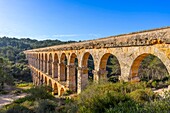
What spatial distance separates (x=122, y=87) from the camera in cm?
855

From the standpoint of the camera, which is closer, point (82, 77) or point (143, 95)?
point (143, 95)

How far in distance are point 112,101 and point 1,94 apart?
69.0 ft

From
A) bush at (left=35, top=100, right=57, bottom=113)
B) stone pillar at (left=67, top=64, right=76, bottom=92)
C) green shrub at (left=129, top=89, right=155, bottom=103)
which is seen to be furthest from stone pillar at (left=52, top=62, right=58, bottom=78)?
green shrub at (left=129, top=89, right=155, bottom=103)

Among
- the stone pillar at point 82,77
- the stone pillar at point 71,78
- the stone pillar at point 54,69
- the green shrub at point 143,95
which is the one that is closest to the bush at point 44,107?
the green shrub at point 143,95

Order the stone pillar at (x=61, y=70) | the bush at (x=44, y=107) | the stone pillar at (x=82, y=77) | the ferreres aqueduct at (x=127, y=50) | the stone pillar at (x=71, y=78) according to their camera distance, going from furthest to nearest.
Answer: the stone pillar at (x=61, y=70), the stone pillar at (x=71, y=78), the stone pillar at (x=82, y=77), the bush at (x=44, y=107), the ferreres aqueduct at (x=127, y=50)

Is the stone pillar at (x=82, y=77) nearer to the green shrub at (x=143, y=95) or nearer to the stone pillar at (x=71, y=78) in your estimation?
the stone pillar at (x=71, y=78)

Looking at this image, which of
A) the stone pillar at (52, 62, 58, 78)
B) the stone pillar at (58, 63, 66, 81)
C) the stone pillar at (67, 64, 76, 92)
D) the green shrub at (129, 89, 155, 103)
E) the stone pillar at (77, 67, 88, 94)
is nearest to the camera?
the green shrub at (129, 89, 155, 103)

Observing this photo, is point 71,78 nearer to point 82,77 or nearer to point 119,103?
point 82,77

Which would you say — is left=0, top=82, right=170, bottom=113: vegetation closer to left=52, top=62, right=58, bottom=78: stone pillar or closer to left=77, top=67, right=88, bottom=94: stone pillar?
left=77, top=67, right=88, bottom=94: stone pillar

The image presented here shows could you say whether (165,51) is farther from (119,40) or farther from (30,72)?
(30,72)

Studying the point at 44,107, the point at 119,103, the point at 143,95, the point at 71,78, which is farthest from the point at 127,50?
the point at 71,78

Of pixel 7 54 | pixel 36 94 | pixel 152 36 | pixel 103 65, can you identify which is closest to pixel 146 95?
pixel 152 36

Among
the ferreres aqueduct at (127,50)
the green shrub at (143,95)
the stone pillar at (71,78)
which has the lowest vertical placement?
the stone pillar at (71,78)

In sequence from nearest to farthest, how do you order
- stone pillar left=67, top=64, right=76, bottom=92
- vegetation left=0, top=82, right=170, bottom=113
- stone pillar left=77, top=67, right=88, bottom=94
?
vegetation left=0, top=82, right=170, bottom=113 → stone pillar left=77, top=67, right=88, bottom=94 → stone pillar left=67, top=64, right=76, bottom=92
